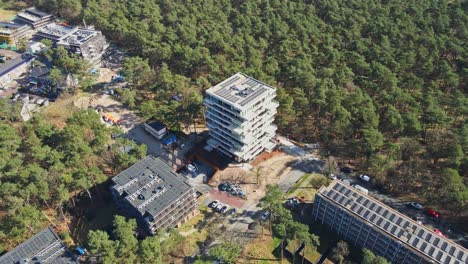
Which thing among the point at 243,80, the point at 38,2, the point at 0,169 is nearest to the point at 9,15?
the point at 38,2

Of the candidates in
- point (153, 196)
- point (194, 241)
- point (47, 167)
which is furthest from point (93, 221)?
point (194, 241)

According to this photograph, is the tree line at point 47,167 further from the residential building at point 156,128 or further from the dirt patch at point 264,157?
the dirt patch at point 264,157

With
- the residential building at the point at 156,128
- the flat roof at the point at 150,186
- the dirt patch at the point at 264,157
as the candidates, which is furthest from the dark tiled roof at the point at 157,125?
the dirt patch at the point at 264,157

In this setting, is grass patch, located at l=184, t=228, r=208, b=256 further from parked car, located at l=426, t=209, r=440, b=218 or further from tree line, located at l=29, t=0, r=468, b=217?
parked car, located at l=426, t=209, r=440, b=218

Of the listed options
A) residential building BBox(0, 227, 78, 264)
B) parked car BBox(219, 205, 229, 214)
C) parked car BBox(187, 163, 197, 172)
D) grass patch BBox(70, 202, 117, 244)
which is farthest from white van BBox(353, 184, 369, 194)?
residential building BBox(0, 227, 78, 264)

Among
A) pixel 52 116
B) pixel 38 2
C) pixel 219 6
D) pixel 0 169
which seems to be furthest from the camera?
pixel 38 2

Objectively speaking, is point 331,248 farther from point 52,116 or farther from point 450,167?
point 52,116
